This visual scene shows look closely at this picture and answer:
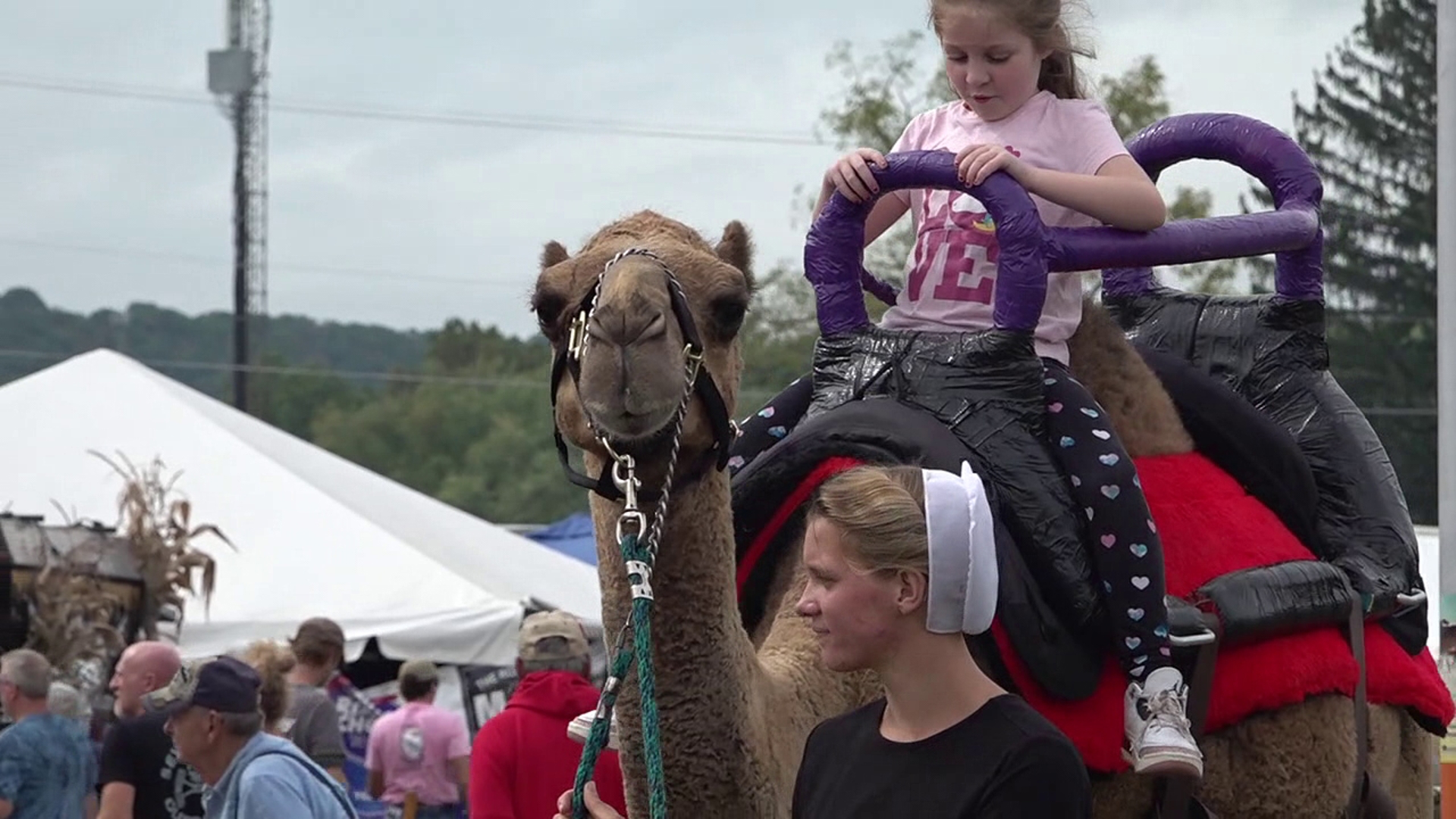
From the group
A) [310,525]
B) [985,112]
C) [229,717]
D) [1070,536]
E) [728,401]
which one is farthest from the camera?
[310,525]

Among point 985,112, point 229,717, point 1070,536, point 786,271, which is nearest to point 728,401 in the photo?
point 1070,536

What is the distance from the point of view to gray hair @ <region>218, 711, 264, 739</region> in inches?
251

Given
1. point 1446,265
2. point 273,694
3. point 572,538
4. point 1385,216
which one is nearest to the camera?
point 273,694

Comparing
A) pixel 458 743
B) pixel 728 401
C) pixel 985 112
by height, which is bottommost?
pixel 458 743

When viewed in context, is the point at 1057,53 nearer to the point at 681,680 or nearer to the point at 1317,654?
the point at 1317,654

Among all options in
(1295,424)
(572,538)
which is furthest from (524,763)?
(572,538)

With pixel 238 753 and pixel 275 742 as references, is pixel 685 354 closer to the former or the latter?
pixel 275 742

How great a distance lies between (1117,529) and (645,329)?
140 centimetres

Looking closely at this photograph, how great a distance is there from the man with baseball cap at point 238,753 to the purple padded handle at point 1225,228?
2.49 m

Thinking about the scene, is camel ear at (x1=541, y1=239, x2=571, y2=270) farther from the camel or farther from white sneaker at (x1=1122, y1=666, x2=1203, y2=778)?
white sneaker at (x1=1122, y1=666, x2=1203, y2=778)

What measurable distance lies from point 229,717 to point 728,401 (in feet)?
8.54

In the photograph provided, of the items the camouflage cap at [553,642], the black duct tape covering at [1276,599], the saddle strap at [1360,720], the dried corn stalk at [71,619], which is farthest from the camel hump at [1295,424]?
the dried corn stalk at [71,619]

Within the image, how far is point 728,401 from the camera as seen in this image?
4375mm

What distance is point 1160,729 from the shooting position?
15.7 ft
